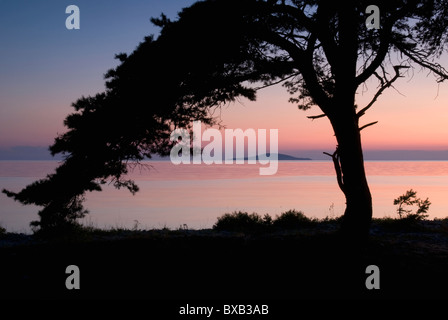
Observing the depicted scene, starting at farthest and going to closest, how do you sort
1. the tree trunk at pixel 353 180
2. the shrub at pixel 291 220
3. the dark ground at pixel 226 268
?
the shrub at pixel 291 220 < the tree trunk at pixel 353 180 < the dark ground at pixel 226 268

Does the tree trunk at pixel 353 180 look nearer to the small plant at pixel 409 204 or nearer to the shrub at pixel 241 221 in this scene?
the shrub at pixel 241 221

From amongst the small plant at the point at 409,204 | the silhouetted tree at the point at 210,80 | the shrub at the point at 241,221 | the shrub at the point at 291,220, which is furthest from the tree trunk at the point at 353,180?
the small plant at the point at 409,204

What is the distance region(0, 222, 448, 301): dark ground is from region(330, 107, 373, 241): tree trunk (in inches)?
15.1

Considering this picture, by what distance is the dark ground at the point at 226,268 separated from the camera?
593 centimetres

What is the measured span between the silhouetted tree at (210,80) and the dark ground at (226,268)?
3.08ft

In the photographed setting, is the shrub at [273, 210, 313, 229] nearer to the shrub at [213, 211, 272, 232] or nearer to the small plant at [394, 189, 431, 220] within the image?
the shrub at [213, 211, 272, 232]

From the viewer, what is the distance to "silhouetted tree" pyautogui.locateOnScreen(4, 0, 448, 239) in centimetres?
745

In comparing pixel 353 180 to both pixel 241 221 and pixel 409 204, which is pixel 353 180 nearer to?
pixel 241 221

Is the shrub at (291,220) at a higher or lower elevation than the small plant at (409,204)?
lower

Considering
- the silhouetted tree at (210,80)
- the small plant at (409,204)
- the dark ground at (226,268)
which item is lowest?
the dark ground at (226,268)

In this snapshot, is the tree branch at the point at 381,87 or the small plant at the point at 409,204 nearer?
the tree branch at the point at 381,87

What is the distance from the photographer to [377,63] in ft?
28.9

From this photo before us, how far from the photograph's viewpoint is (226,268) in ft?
22.1

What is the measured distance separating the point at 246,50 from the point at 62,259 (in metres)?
5.09
